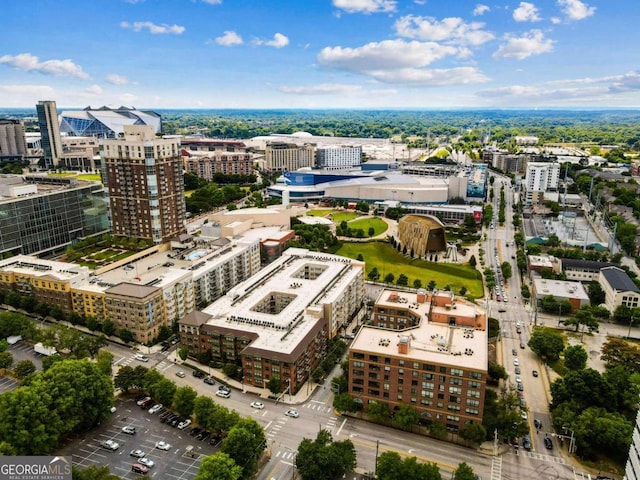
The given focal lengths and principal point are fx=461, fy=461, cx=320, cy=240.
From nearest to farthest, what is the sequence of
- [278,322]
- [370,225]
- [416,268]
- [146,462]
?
1. [146,462]
2. [278,322]
3. [416,268]
4. [370,225]

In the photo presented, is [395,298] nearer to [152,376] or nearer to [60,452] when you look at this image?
[152,376]

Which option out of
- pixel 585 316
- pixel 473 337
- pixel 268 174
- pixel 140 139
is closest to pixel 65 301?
pixel 140 139

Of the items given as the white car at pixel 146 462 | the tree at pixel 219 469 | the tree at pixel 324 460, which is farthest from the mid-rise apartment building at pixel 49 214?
the tree at pixel 324 460

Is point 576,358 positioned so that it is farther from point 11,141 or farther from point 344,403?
point 11,141

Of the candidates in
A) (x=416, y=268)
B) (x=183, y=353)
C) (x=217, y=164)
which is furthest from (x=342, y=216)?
(x=183, y=353)

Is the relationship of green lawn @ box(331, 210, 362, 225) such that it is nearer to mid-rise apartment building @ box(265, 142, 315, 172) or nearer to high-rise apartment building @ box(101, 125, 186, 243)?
high-rise apartment building @ box(101, 125, 186, 243)

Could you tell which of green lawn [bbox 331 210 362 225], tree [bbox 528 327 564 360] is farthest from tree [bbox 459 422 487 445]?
green lawn [bbox 331 210 362 225]
